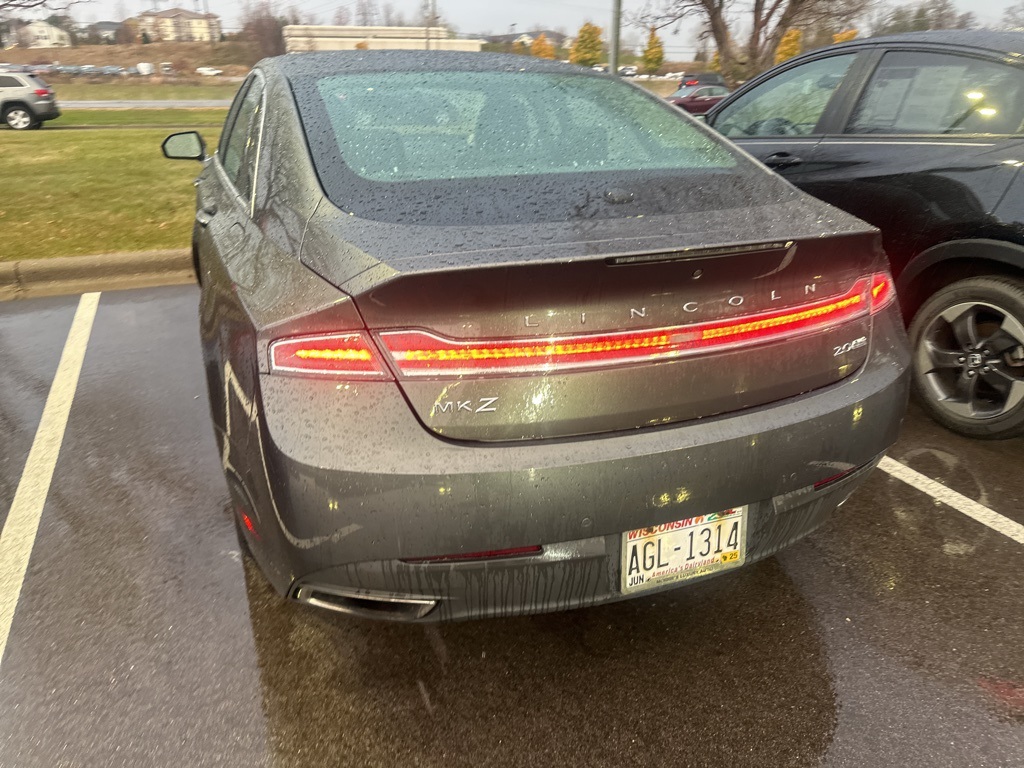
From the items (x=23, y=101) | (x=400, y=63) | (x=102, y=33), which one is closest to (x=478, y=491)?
(x=400, y=63)

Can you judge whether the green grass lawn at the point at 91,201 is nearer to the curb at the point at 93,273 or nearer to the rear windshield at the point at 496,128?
the curb at the point at 93,273

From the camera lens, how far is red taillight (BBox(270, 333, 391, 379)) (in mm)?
1655

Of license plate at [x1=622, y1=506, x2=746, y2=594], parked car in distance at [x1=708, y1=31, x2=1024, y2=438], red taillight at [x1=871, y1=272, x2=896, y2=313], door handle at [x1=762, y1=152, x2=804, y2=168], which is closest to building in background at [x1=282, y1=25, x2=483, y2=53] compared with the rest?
door handle at [x1=762, y1=152, x2=804, y2=168]

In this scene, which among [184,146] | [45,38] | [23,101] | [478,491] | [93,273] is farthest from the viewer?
[45,38]

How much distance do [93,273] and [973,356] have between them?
6248mm

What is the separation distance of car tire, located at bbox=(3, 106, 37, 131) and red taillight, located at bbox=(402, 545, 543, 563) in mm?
24775

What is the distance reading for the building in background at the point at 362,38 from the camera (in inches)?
2813

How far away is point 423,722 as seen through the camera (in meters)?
2.03

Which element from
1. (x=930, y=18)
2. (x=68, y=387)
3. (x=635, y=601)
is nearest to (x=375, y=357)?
(x=635, y=601)

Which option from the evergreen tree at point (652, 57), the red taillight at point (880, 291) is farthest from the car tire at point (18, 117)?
the evergreen tree at point (652, 57)

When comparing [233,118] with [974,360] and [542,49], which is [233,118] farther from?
[542,49]

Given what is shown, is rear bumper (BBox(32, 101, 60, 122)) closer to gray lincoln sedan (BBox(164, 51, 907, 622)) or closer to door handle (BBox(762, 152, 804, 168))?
door handle (BBox(762, 152, 804, 168))

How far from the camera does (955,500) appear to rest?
10.0 ft

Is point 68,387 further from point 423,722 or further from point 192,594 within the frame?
point 423,722
